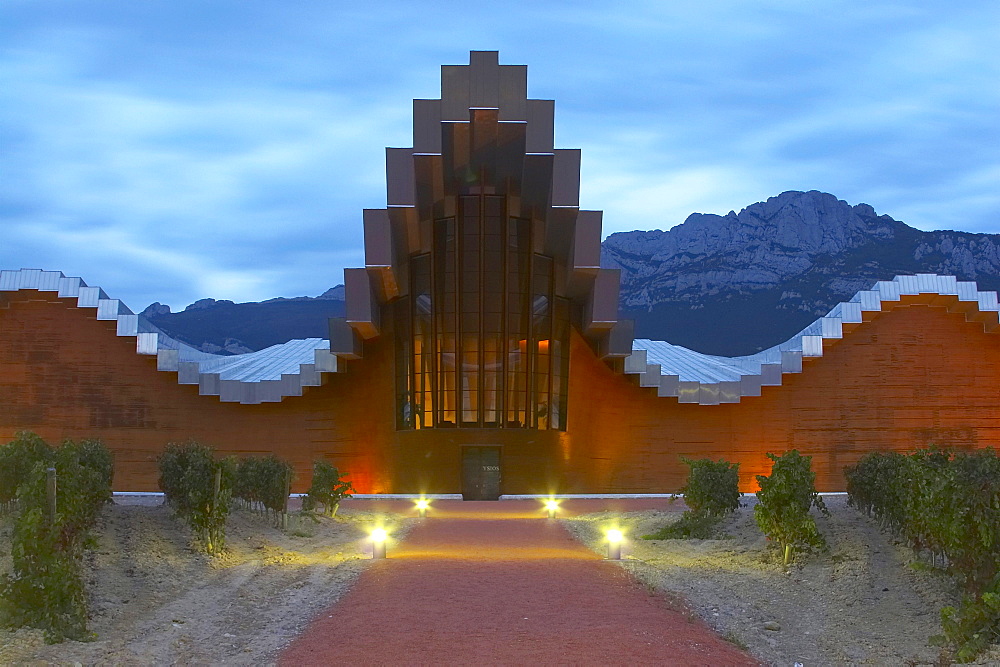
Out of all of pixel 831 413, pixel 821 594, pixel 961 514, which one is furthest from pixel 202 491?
pixel 831 413

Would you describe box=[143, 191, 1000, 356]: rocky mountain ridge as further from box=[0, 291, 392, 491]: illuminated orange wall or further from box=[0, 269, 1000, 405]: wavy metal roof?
box=[0, 291, 392, 491]: illuminated orange wall

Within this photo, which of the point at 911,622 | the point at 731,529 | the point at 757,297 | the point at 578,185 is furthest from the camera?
the point at 757,297

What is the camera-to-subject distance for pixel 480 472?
3216 centimetres

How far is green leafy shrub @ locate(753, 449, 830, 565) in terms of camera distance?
1313 cm

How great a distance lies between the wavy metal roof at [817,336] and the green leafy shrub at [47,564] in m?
22.9

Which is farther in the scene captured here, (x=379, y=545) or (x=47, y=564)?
(x=379, y=545)

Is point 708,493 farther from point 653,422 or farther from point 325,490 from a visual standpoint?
point 653,422

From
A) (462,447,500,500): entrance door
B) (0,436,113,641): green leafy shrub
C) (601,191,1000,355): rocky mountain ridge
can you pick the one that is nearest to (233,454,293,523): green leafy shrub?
(0,436,113,641): green leafy shrub

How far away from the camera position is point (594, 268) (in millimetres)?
28469

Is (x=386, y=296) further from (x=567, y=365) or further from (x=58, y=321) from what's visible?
(x=58, y=321)

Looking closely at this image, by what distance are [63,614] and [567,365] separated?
24.0 meters

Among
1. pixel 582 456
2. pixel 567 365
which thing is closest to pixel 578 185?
pixel 567 365

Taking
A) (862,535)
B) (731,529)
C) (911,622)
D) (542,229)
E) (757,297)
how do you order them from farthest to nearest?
(757,297) < (542,229) < (731,529) < (862,535) < (911,622)

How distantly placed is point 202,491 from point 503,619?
6.17m
